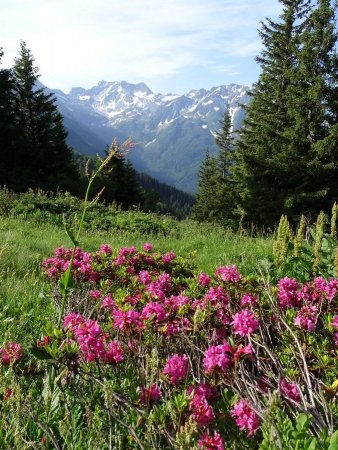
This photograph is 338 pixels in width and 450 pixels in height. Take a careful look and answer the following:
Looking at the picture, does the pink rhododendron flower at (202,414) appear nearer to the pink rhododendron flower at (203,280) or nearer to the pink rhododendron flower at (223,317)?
the pink rhododendron flower at (223,317)

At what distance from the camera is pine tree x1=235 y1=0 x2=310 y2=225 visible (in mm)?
21531

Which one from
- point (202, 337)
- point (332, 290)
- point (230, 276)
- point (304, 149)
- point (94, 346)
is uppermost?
point (304, 149)

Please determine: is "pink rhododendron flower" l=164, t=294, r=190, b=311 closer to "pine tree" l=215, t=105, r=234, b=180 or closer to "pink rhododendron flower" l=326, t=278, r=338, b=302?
"pink rhododendron flower" l=326, t=278, r=338, b=302

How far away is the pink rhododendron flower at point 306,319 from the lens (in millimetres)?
2504

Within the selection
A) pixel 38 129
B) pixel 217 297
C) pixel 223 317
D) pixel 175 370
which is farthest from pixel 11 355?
pixel 38 129

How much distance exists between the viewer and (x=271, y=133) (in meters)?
22.9

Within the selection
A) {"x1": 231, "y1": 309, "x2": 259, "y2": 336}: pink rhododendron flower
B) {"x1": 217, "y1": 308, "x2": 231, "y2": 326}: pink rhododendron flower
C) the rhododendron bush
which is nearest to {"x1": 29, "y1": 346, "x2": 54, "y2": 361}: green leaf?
the rhododendron bush

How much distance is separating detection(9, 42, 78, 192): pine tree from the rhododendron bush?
3186cm

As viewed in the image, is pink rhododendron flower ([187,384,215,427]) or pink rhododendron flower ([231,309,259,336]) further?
pink rhododendron flower ([231,309,259,336])

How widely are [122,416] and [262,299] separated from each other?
1481 mm

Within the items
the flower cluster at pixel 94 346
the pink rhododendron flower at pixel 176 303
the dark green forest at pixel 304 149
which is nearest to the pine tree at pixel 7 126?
the dark green forest at pixel 304 149

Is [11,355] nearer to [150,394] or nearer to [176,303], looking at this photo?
[150,394]

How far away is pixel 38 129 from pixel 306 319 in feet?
124

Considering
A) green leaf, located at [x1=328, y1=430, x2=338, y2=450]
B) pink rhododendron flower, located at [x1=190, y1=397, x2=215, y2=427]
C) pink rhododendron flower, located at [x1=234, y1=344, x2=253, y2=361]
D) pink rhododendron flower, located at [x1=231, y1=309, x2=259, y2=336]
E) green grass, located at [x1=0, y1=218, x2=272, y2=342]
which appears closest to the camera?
green leaf, located at [x1=328, y1=430, x2=338, y2=450]
